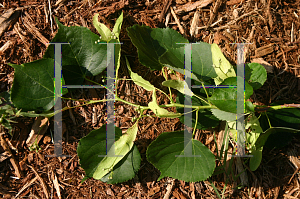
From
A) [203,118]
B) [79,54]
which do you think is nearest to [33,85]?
[79,54]

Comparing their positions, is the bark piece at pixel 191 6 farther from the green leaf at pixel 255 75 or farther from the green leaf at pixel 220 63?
the green leaf at pixel 255 75

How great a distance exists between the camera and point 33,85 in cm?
164

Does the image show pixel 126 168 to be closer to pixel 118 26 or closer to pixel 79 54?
pixel 79 54

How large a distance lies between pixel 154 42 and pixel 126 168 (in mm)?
937

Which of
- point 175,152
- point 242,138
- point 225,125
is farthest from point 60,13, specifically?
point 242,138

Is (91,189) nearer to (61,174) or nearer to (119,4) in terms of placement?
(61,174)

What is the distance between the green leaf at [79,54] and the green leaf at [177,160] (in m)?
0.71

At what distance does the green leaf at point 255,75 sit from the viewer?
1.61 m

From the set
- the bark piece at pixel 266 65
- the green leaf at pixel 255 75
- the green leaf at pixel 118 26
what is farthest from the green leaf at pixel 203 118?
the green leaf at pixel 118 26

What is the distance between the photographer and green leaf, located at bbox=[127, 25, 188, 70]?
1.67m

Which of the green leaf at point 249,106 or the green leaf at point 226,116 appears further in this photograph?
the green leaf at point 226,116

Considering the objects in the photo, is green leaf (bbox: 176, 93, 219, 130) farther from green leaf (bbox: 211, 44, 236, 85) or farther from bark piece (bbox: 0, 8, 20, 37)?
bark piece (bbox: 0, 8, 20, 37)

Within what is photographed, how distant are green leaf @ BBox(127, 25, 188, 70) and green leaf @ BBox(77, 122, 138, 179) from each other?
471 millimetres

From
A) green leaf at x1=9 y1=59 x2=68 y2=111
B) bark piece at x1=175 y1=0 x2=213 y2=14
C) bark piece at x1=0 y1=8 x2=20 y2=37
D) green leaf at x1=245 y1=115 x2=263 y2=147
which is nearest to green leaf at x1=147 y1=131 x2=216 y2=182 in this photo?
green leaf at x1=245 y1=115 x2=263 y2=147
